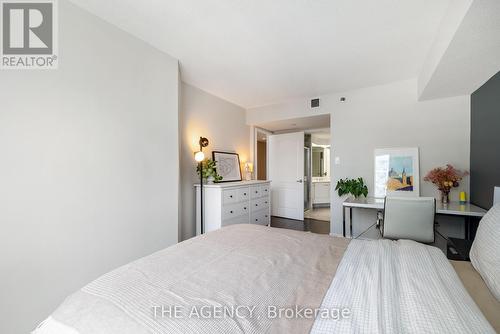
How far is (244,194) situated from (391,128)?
2.43 m

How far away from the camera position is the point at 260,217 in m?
3.82

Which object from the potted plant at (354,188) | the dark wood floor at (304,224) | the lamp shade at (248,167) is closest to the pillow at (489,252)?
the potted plant at (354,188)

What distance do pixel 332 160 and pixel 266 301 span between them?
3.18 metres

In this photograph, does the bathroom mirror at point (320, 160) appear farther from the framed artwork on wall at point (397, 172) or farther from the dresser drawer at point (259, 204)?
the framed artwork on wall at point (397, 172)

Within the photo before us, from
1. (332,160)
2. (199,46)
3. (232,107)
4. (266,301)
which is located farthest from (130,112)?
(332,160)

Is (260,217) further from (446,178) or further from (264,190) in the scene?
(446,178)

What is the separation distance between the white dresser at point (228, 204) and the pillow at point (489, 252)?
247 cm

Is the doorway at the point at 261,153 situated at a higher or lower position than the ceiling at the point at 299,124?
lower

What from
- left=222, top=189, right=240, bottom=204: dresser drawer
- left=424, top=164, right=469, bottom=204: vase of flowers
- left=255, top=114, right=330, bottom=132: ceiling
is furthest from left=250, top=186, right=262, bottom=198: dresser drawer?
left=424, top=164, right=469, bottom=204: vase of flowers

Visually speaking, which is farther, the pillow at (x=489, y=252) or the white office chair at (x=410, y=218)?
the white office chair at (x=410, y=218)

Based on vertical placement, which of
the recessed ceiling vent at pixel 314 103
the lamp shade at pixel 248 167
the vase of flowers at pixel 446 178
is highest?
the recessed ceiling vent at pixel 314 103

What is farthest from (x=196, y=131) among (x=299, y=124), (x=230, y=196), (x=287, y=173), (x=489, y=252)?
(x=489, y=252)

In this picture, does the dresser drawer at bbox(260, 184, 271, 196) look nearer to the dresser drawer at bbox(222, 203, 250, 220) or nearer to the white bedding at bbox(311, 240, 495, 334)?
the dresser drawer at bbox(222, 203, 250, 220)

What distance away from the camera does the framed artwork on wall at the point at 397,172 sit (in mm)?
3008
